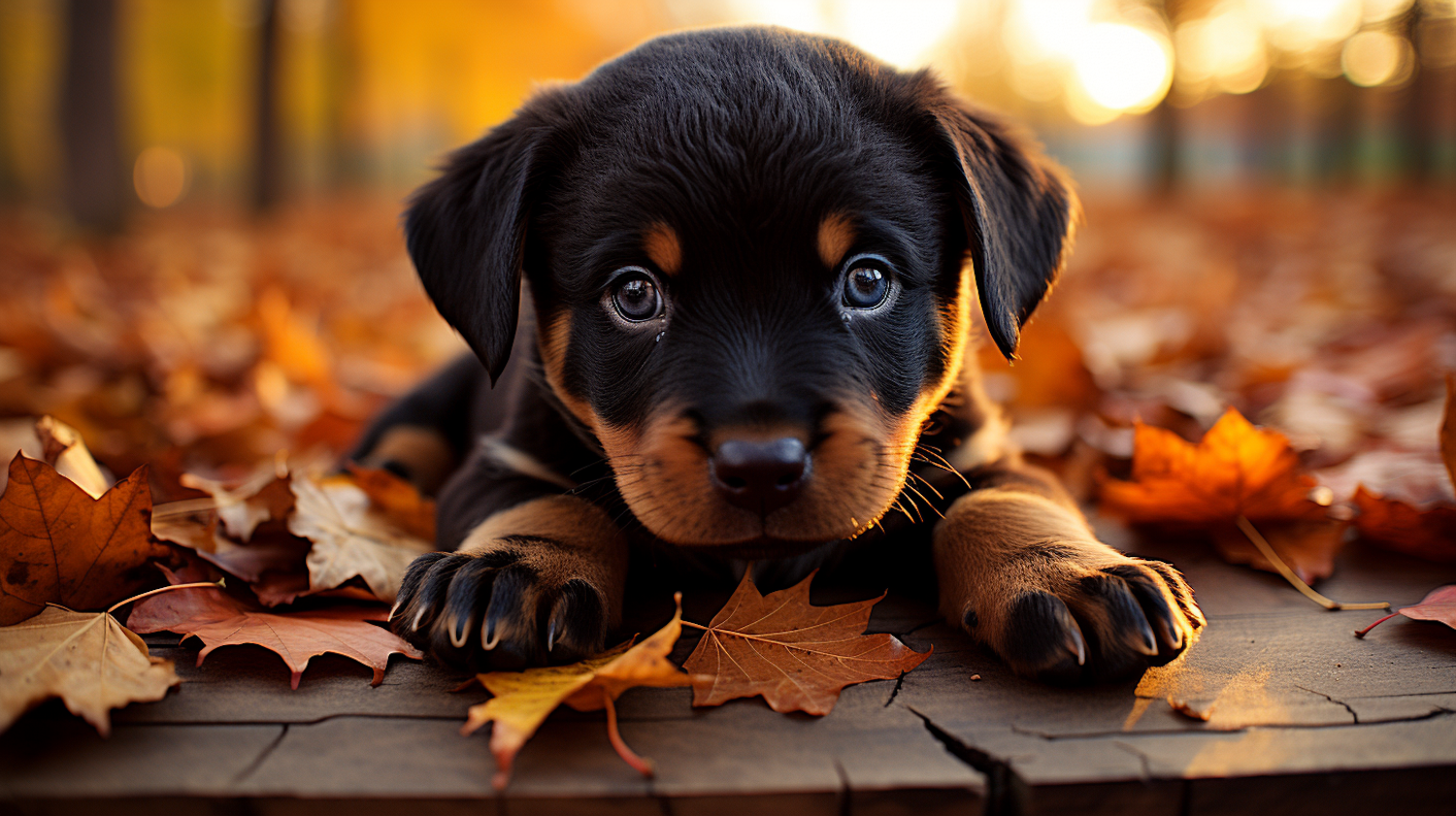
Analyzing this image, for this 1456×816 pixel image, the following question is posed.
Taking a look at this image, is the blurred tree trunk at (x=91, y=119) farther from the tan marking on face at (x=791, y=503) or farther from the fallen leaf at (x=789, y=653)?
the fallen leaf at (x=789, y=653)

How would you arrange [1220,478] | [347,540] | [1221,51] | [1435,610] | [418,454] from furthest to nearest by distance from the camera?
[1221,51]
[418,454]
[1220,478]
[347,540]
[1435,610]

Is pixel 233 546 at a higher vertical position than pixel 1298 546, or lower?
lower

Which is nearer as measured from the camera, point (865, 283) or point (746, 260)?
point (746, 260)

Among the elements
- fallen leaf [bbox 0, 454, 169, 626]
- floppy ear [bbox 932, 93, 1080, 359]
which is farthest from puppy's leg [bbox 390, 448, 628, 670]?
floppy ear [bbox 932, 93, 1080, 359]

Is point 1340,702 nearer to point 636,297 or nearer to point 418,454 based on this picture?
point 636,297

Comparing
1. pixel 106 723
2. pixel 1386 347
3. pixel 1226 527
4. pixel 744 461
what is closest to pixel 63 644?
pixel 106 723

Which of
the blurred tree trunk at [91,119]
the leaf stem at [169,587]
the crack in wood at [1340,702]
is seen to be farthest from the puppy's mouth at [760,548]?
the blurred tree trunk at [91,119]

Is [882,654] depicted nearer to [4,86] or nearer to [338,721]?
[338,721]

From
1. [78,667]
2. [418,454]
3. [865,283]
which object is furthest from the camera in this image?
[418,454]

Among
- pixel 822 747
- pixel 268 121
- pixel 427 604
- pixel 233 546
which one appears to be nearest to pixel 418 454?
pixel 233 546
